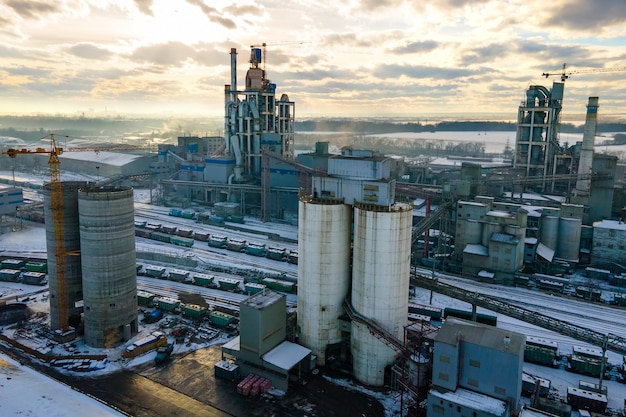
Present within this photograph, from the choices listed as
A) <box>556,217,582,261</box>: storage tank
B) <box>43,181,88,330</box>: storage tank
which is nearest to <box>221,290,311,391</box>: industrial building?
<box>43,181,88,330</box>: storage tank

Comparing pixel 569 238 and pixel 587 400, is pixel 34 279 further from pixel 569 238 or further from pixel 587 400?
pixel 569 238

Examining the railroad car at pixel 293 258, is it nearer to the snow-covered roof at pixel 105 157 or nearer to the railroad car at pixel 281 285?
the railroad car at pixel 281 285

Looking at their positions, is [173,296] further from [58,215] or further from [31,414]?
[31,414]

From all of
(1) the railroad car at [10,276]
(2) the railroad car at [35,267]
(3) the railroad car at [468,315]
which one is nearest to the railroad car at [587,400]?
(3) the railroad car at [468,315]

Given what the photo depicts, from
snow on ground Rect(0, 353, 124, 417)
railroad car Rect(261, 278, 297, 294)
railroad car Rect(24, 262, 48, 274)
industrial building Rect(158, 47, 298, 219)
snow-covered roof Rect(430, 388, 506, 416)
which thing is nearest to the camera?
snow-covered roof Rect(430, 388, 506, 416)

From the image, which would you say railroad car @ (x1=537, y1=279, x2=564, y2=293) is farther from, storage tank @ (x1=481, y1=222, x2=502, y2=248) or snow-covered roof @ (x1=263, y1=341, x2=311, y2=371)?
snow-covered roof @ (x1=263, y1=341, x2=311, y2=371)

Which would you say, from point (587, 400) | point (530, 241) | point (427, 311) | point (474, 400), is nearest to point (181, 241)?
point (427, 311)
